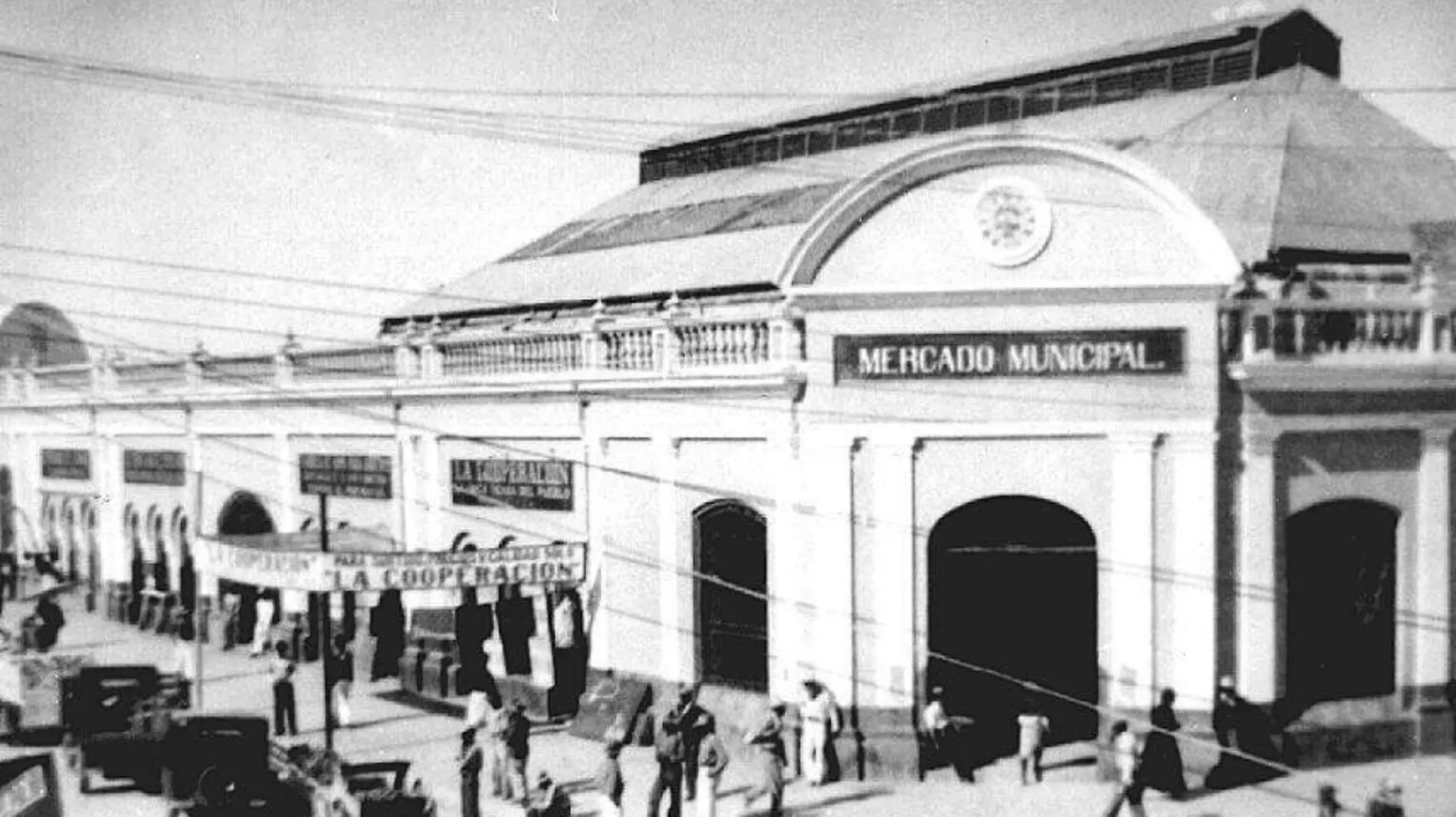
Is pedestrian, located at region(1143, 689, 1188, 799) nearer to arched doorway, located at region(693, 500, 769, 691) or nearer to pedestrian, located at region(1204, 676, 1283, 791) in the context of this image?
pedestrian, located at region(1204, 676, 1283, 791)

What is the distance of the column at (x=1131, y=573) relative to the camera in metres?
14.9

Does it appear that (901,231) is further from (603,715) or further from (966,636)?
(603,715)

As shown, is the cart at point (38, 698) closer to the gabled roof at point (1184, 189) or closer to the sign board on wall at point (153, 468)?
the sign board on wall at point (153, 468)

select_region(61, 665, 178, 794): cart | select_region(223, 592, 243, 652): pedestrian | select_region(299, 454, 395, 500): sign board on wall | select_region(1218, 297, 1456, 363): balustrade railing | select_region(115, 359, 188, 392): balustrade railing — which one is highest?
select_region(1218, 297, 1456, 363): balustrade railing

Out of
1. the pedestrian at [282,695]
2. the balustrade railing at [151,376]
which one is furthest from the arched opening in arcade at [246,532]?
the pedestrian at [282,695]

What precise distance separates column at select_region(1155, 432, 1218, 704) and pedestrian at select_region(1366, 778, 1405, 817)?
9.30 ft

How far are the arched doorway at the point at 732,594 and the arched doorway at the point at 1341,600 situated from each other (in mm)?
6578

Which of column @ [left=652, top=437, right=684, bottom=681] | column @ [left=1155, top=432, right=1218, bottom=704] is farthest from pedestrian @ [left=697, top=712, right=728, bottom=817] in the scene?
column @ [left=1155, top=432, right=1218, bottom=704]

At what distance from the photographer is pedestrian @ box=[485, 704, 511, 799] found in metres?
15.2

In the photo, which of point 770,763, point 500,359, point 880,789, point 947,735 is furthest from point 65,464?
point 947,735

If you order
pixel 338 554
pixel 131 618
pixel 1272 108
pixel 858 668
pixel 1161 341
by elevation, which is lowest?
pixel 131 618

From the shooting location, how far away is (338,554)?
1688cm

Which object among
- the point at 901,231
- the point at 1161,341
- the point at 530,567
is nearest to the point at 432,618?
the point at 530,567

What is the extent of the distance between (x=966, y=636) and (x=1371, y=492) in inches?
204
